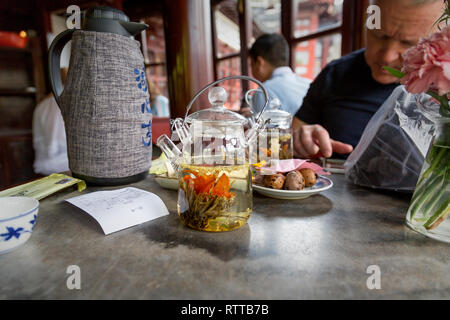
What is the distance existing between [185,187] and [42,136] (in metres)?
2.31

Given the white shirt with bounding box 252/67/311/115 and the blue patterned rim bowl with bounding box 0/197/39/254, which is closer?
the blue patterned rim bowl with bounding box 0/197/39/254

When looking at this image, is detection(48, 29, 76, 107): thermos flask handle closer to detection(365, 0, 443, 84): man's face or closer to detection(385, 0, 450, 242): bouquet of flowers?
detection(385, 0, 450, 242): bouquet of flowers

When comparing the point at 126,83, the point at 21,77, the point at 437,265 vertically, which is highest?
the point at 21,77

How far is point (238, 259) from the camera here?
391 millimetres

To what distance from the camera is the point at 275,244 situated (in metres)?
0.43

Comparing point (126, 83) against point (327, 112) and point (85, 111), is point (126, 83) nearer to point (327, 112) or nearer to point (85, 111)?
point (85, 111)

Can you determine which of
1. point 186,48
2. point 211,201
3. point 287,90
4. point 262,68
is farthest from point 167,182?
point 262,68

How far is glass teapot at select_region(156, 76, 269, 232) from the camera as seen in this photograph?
47 centimetres

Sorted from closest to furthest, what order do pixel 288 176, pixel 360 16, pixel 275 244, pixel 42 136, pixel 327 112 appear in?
pixel 275 244 → pixel 288 176 → pixel 327 112 → pixel 360 16 → pixel 42 136

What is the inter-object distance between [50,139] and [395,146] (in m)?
2.38

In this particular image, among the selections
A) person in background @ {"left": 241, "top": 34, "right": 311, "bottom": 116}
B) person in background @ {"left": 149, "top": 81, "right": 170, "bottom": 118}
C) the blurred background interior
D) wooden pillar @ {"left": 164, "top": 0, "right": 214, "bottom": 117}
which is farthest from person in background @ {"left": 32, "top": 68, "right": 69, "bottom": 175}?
person in background @ {"left": 149, "top": 81, "right": 170, "bottom": 118}

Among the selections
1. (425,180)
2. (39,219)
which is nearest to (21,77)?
(39,219)

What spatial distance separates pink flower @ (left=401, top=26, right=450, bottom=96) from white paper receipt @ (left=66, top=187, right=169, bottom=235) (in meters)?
0.52

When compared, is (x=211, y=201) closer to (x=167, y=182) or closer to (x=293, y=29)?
(x=167, y=182)
